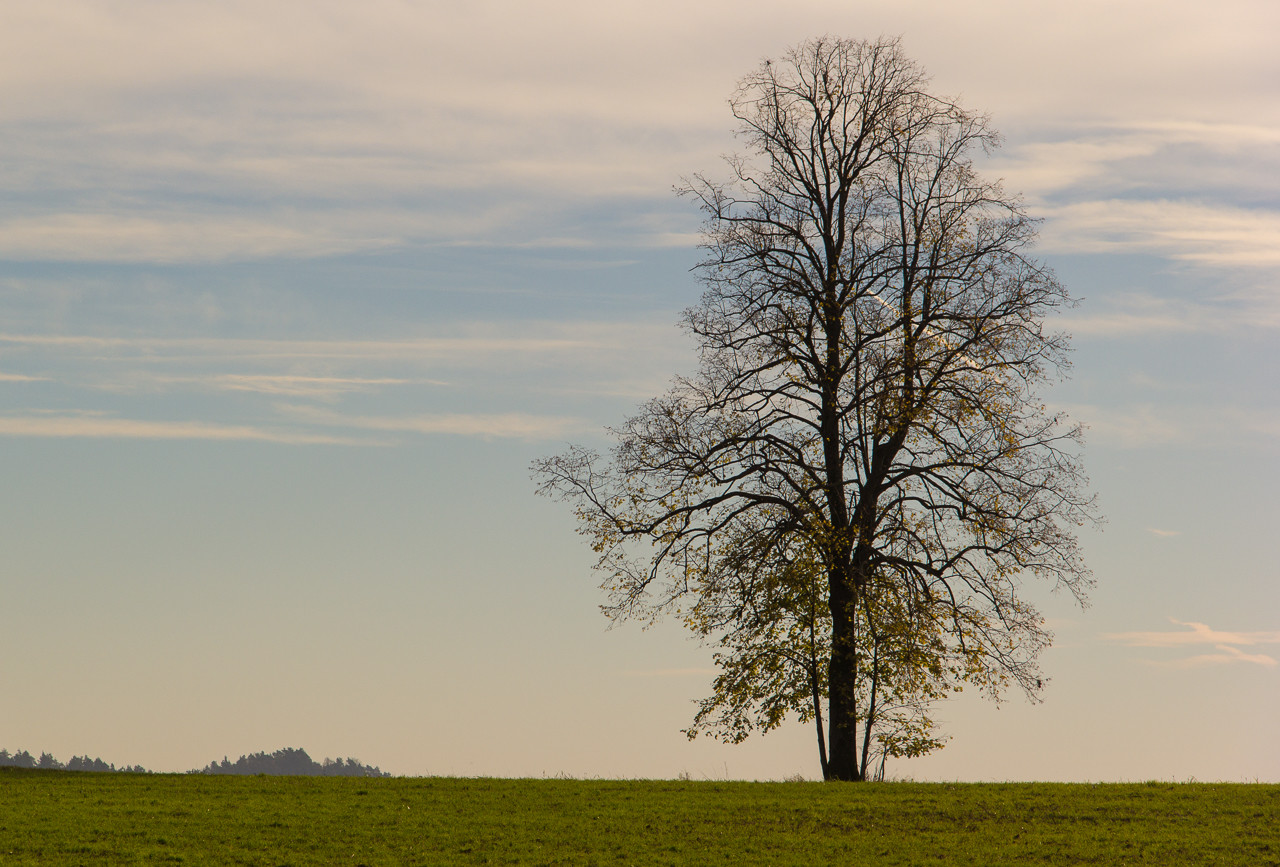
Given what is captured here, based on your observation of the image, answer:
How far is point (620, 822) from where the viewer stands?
2239cm

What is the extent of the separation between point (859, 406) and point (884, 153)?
7059 millimetres

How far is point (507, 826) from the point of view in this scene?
2217cm

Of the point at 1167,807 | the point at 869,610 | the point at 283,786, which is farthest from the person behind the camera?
the point at 869,610

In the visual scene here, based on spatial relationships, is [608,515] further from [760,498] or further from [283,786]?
[283,786]

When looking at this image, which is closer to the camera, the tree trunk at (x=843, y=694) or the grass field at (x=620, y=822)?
the grass field at (x=620, y=822)

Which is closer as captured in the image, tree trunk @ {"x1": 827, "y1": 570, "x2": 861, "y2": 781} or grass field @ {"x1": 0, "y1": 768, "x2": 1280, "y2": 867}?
grass field @ {"x1": 0, "y1": 768, "x2": 1280, "y2": 867}

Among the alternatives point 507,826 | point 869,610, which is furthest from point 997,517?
point 507,826

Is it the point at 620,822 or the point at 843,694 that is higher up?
the point at 843,694

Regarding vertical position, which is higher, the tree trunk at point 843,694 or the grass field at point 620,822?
the tree trunk at point 843,694

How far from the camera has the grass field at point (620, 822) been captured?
20.1 meters

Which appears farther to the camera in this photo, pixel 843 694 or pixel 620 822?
pixel 843 694

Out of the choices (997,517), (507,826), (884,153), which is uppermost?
(884,153)

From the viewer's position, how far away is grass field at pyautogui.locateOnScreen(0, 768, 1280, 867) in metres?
20.1

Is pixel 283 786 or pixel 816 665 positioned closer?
pixel 283 786
